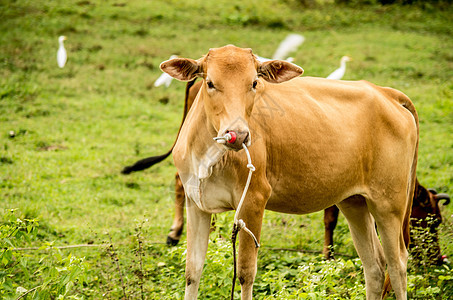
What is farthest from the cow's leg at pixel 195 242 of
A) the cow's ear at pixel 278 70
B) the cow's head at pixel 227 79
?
the cow's ear at pixel 278 70

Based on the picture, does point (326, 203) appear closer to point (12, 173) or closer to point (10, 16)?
point (12, 173)

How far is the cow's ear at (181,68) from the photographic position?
3346 mm

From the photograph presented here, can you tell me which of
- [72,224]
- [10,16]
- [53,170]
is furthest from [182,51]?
[72,224]

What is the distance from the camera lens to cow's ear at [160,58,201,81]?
132 inches

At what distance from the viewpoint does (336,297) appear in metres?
4.11

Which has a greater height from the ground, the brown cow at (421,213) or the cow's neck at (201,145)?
the cow's neck at (201,145)

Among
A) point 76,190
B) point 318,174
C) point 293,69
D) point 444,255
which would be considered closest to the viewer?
point 293,69

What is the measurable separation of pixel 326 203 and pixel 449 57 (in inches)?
413

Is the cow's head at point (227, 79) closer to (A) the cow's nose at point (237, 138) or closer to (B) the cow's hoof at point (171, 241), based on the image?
(A) the cow's nose at point (237, 138)

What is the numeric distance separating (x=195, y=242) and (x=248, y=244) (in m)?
0.46

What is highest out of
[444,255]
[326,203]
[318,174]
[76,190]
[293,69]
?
[293,69]

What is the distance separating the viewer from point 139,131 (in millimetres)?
9164

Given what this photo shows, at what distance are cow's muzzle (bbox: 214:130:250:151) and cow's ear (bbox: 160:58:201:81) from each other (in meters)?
0.63

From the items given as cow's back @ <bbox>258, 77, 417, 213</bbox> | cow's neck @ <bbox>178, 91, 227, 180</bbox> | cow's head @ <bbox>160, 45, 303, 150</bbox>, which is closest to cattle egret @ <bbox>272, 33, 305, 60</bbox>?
cow's back @ <bbox>258, 77, 417, 213</bbox>
